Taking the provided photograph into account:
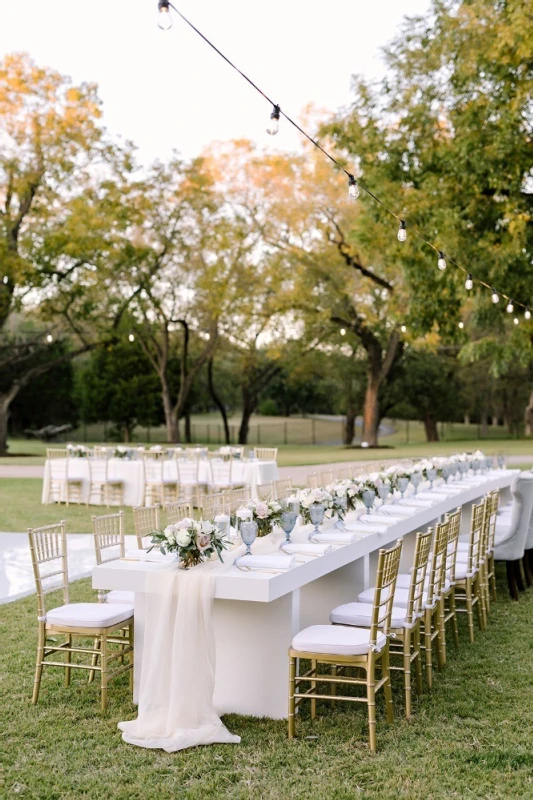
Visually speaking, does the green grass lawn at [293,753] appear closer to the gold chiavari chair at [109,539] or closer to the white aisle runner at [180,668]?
the white aisle runner at [180,668]

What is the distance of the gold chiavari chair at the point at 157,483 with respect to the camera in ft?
50.1

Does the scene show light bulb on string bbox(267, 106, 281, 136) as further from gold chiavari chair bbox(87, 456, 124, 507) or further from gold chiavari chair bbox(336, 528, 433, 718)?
gold chiavari chair bbox(87, 456, 124, 507)

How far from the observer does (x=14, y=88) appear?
2784cm

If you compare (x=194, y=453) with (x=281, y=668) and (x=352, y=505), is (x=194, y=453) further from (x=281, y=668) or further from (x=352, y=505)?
(x=281, y=668)

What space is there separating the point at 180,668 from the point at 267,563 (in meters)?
0.73

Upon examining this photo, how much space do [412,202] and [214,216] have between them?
16.7 m

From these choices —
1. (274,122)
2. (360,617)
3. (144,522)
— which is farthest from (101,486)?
(274,122)

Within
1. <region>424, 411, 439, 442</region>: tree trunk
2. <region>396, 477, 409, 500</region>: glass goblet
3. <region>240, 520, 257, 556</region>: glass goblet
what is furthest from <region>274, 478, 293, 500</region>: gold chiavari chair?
<region>424, 411, 439, 442</region>: tree trunk

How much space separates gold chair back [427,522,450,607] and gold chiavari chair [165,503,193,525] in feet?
5.70

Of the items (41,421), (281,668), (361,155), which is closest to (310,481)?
(281,668)

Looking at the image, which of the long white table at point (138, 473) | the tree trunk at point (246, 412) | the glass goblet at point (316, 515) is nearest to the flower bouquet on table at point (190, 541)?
the glass goblet at point (316, 515)

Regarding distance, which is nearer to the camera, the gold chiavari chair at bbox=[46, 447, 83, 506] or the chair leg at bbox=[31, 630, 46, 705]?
the chair leg at bbox=[31, 630, 46, 705]

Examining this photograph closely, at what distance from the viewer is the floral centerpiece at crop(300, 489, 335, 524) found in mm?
6316

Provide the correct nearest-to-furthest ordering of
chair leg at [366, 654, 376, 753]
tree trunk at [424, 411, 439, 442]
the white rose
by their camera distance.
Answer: chair leg at [366, 654, 376, 753]
the white rose
tree trunk at [424, 411, 439, 442]
